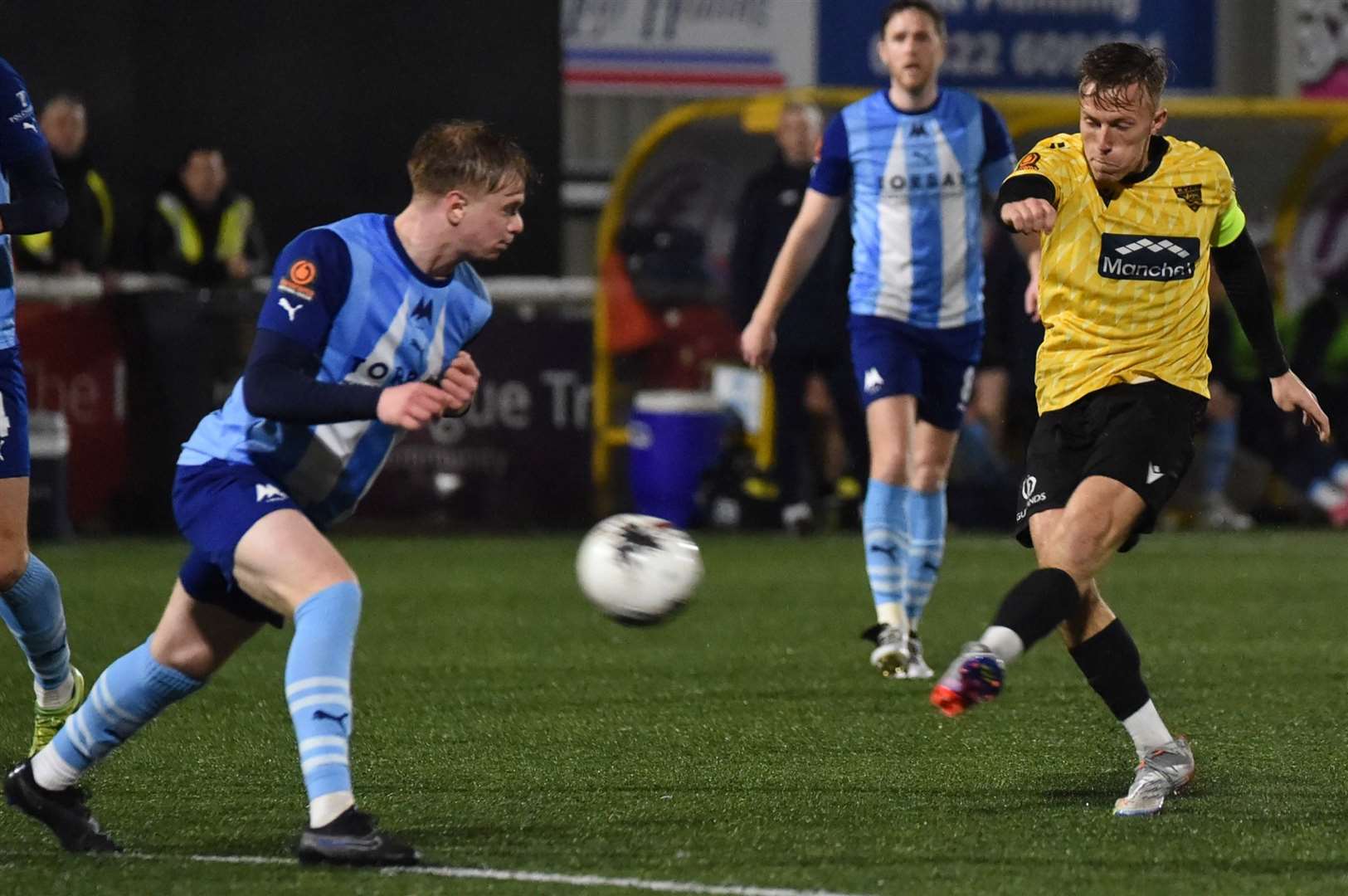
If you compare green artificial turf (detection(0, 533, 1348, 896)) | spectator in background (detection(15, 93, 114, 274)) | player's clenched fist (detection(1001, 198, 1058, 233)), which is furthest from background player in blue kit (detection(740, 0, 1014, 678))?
spectator in background (detection(15, 93, 114, 274))

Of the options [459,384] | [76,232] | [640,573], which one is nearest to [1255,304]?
[640,573]

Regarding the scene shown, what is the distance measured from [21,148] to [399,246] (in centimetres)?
140

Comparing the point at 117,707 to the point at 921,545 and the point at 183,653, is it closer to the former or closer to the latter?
the point at 183,653

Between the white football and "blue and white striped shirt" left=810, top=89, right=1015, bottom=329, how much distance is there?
8.93 feet

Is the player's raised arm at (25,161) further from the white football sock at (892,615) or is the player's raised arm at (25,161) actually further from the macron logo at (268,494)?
the white football sock at (892,615)

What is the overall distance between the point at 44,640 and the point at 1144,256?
2937 mm

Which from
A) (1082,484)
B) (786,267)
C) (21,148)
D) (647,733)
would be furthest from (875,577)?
(21,148)

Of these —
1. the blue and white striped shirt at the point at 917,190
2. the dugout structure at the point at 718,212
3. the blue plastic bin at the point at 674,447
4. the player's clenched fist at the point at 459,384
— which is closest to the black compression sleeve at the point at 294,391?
the player's clenched fist at the point at 459,384

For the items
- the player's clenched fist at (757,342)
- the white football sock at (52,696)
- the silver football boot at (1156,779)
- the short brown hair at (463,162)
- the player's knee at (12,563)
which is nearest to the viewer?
the short brown hair at (463,162)

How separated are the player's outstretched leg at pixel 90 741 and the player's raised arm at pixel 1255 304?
2614mm

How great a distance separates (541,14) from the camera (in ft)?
50.3

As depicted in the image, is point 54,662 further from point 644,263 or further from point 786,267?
point 644,263

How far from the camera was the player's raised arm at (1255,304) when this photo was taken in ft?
18.5

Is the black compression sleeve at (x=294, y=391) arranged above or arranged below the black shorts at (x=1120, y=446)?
above
